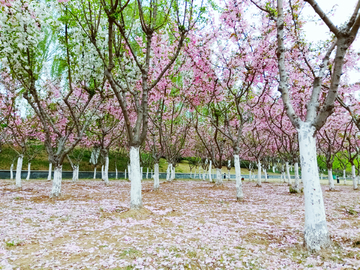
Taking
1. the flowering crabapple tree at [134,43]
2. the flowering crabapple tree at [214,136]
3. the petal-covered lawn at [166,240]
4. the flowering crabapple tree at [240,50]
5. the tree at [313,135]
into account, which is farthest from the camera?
the flowering crabapple tree at [214,136]

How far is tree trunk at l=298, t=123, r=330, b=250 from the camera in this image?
536cm

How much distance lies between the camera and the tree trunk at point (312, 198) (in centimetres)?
536

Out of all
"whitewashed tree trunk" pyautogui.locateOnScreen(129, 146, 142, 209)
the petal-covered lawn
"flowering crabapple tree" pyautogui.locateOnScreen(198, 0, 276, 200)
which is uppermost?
"flowering crabapple tree" pyautogui.locateOnScreen(198, 0, 276, 200)

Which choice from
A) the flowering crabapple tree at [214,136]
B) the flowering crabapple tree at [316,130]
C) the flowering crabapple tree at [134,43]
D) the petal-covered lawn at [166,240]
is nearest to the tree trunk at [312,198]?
the flowering crabapple tree at [316,130]

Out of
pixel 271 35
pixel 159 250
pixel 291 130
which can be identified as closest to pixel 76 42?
pixel 271 35

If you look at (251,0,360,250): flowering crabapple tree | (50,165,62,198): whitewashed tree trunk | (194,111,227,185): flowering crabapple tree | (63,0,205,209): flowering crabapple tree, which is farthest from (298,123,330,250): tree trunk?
(50,165,62,198): whitewashed tree trunk

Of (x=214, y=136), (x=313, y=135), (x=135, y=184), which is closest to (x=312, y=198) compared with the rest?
(x=313, y=135)

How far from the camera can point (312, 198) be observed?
5.49 metres

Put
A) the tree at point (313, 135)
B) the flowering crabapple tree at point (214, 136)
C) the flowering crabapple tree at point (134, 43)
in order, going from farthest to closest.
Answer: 1. the flowering crabapple tree at point (214, 136)
2. the flowering crabapple tree at point (134, 43)
3. the tree at point (313, 135)

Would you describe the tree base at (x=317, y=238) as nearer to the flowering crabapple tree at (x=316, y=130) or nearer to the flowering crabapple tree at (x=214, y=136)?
the flowering crabapple tree at (x=316, y=130)

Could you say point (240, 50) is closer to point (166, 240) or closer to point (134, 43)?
point (134, 43)

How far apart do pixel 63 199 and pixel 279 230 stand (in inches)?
447

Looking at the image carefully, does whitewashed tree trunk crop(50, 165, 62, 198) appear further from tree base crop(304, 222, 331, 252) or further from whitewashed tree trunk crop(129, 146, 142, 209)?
tree base crop(304, 222, 331, 252)

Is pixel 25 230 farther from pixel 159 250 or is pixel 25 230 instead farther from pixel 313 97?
pixel 313 97
